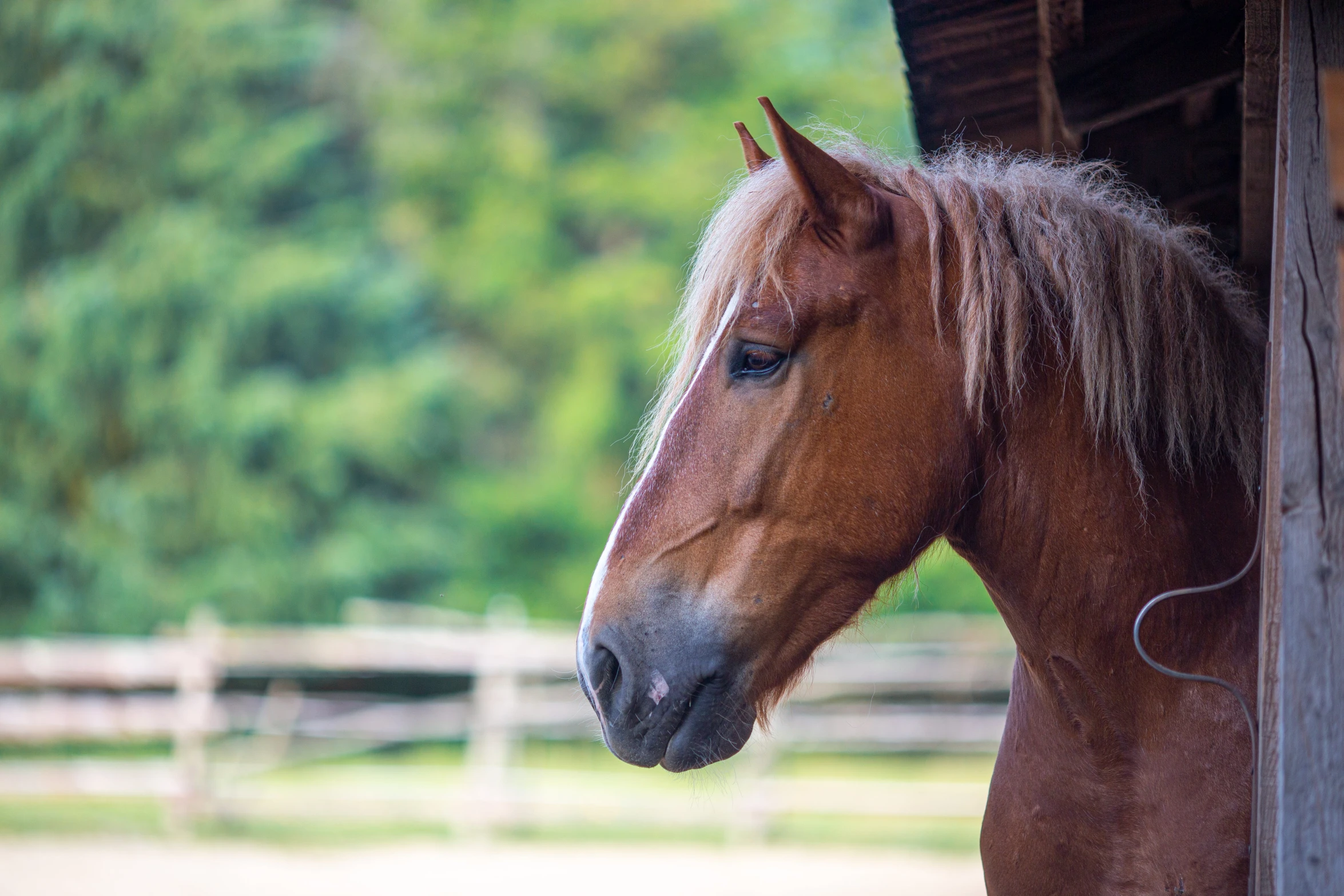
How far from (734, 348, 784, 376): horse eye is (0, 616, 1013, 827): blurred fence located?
631cm

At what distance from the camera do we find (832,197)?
5.28 ft

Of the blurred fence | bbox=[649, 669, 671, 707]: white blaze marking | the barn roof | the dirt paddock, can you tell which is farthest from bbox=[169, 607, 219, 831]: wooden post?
bbox=[649, 669, 671, 707]: white blaze marking

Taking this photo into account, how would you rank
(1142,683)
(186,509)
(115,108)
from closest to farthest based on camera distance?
(1142,683), (186,509), (115,108)

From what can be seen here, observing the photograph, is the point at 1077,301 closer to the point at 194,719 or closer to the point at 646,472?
the point at 646,472

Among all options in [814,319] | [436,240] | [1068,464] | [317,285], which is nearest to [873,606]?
[1068,464]

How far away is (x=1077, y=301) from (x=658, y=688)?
32.9 inches

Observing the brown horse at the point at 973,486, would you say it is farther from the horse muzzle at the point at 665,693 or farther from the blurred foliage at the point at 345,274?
the blurred foliage at the point at 345,274

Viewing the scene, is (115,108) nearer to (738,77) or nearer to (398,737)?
(738,77)

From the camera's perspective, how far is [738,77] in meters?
15.7

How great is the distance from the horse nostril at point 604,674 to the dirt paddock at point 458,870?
538 centimetres

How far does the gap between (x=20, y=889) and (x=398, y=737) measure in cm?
373

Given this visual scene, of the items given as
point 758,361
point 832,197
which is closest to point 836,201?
point 832,197

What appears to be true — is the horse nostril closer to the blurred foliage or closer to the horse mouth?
the horse mouth

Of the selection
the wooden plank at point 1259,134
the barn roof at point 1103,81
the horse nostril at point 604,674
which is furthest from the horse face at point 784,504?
the barn roof at point 1103,81
